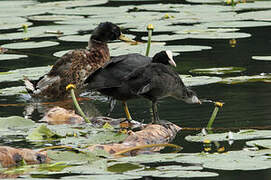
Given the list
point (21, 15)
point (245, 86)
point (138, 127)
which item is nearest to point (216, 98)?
point (245, 86)

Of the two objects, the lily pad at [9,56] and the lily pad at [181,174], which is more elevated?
the lily pad at [181,174]

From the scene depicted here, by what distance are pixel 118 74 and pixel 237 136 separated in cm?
135

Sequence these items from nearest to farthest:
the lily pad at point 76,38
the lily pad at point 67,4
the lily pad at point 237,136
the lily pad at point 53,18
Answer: the lily pad at point 237,136
the lily pad at point 76,38
the lily pad at point 53,18
the lily pad at point 67,4

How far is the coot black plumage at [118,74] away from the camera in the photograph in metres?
6.48

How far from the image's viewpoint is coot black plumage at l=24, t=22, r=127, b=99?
8.77 m

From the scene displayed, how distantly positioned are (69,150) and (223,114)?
2046mm

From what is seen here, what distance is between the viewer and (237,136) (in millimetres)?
5543

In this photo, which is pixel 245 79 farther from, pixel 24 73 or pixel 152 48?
pixel 24 73

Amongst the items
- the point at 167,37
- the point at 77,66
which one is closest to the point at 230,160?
the point at 77,66

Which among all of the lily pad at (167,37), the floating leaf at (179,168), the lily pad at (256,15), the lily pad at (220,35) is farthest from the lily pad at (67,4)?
the floating leaf at (179,168)

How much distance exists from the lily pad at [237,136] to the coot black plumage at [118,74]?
949mm

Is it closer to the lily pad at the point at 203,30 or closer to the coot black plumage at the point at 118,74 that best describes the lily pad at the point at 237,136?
the coot black plumage at the point at 118,74

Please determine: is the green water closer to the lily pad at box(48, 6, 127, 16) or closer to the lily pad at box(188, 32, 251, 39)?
the lily pad at box(188, 32, 251, 39)

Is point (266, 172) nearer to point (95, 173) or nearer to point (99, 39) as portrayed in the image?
point (95, 173)
